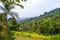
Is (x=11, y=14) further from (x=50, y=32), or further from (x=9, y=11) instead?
(x=50, y=32)

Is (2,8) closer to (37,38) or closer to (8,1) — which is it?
(37,38)

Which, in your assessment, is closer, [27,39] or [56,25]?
[27,39]

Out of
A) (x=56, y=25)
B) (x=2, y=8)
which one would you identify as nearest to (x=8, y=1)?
(x=2, y=8)

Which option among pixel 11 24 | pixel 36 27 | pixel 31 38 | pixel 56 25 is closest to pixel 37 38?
pixel 31 38

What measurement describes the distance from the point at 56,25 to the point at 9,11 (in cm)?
1829

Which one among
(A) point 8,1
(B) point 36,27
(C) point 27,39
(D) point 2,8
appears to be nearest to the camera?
(A) point 8,1

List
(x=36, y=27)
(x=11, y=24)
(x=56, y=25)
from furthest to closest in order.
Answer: (x=36, y=27), (x=56, y=25), (x=11, y=24)

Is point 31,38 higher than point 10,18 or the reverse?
the reverse

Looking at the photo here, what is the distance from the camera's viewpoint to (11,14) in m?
22.5

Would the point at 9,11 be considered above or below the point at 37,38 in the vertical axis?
above

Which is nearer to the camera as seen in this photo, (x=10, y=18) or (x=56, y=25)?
(x=10, y=18)

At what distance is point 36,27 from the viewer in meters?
43.6

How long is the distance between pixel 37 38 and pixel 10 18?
5.40 metres

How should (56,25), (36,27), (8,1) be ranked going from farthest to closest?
(36,27) → (56,25) → (8,1)
